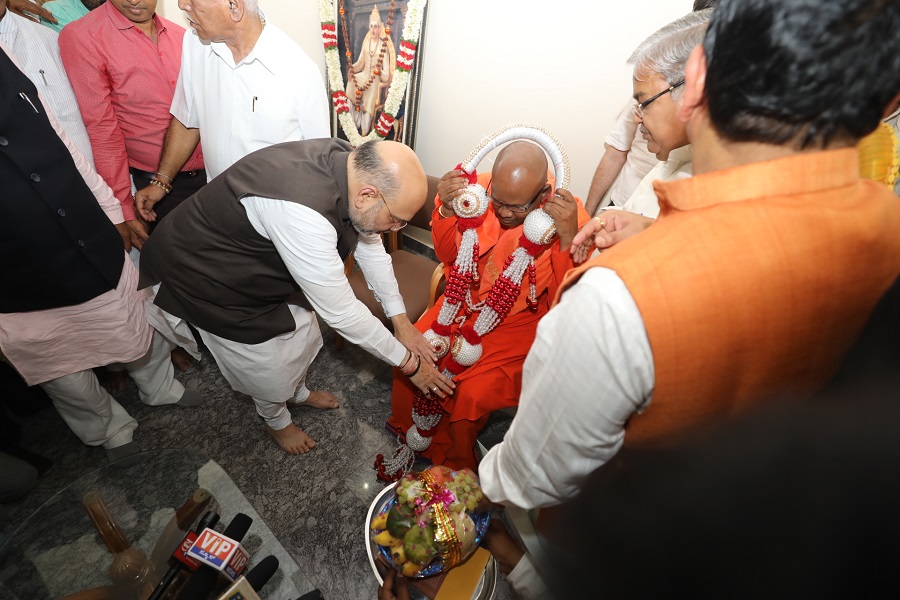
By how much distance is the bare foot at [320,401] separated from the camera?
2.68 m

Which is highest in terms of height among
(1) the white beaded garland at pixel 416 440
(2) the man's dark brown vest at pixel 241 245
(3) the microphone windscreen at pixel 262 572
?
(2) the man's dark brown vest at pixel 241 245

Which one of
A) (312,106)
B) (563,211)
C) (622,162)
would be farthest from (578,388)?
(312,106)

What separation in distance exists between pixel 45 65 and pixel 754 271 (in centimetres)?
345

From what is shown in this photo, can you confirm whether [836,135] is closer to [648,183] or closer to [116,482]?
[648,183]

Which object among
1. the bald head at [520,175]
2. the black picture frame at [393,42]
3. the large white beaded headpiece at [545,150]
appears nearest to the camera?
the large white beaded headpiece at [545,150]

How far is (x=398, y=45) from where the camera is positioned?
330 cm

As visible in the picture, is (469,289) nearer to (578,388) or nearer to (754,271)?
(578,388)

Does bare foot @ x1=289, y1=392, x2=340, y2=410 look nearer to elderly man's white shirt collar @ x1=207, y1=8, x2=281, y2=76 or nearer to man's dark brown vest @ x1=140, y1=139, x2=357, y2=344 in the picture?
man's dark brown vest @ x1=140, y1=139, x2=357, y2=344

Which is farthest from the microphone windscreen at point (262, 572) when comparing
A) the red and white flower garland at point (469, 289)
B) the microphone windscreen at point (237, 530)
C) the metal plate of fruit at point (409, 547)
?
the red and white flower garland at point (469, 289)

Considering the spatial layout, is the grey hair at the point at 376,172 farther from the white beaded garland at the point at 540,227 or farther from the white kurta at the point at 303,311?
the white beaded garland at the point at 540,227

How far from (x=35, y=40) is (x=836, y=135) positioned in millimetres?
3514

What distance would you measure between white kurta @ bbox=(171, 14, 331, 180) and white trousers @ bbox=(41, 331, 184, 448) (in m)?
1.33

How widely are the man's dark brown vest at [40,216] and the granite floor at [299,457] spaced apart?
0.94 m

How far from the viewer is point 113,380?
273 centimetres
